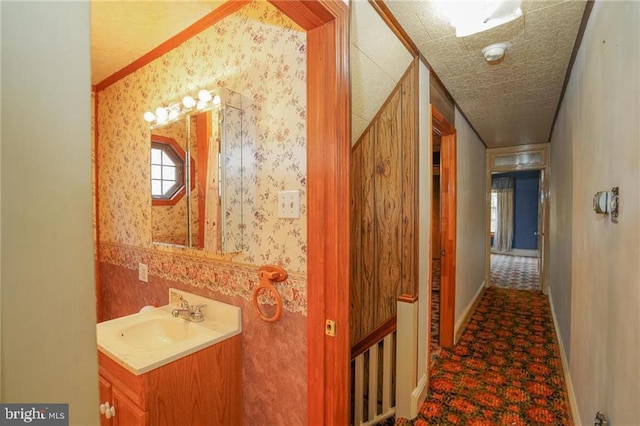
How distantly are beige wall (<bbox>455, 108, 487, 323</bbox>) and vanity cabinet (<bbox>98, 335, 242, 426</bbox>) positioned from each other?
244 cm

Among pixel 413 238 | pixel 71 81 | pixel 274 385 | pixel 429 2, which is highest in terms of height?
pixel 429 2

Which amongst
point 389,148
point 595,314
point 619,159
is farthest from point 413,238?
point 619,159

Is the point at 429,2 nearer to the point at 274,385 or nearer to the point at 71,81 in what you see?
the point at 71,81

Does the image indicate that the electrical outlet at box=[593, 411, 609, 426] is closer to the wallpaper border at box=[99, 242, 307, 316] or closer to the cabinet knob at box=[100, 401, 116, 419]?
the wallpaper border at box=[99, 242, 307, 316]

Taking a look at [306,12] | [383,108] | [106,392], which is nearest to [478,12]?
[383,108]

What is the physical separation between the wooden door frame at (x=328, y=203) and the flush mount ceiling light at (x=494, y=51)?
121 cm

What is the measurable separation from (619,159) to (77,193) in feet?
5.12

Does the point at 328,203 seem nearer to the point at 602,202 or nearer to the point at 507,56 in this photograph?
the point at 602,202

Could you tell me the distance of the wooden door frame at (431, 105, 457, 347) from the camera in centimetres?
291

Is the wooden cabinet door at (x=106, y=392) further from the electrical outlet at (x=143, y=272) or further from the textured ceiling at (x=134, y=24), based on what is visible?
the textured ceiling at (x=134, y=24)

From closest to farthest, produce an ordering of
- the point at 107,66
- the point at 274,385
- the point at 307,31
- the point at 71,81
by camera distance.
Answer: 1. the point at 71,81
2. the point at 307,31
3. the point at 274,385
4. the point at 107,66

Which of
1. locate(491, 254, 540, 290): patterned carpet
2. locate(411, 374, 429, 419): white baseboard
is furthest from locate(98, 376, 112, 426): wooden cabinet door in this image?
locate(491, 254, 540, 290): patterned carpet

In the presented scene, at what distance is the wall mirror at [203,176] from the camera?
1.52 metres

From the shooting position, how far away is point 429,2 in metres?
1.48
